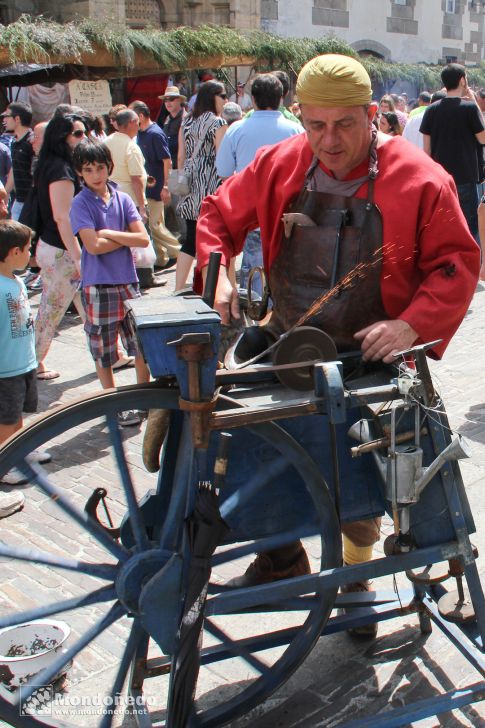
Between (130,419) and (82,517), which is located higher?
(82,517)

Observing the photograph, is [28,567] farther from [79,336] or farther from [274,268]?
[79,336]

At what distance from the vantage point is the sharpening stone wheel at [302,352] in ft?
7.22

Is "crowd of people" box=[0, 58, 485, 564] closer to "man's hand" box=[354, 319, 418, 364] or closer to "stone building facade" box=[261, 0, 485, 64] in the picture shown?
"man's hand" box=[354, 319, 418, 364]

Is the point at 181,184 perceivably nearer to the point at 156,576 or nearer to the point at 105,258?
the point at 105,258

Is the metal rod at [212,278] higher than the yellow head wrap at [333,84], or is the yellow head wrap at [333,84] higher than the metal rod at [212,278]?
the yellow head wrap at [333,84]

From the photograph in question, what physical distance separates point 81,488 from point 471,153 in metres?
4.88

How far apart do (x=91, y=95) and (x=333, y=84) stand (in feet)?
30.5

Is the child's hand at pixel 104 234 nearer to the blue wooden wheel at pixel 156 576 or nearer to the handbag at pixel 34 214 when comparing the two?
the handbag at pixel 34 214

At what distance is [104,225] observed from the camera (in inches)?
188

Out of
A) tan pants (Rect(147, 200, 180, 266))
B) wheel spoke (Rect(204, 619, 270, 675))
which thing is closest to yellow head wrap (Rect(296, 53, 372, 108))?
wheel spoke (Rect(204, 619, 270, 675))

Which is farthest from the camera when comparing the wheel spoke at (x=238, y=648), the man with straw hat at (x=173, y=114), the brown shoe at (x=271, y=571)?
the man with straw hat at (x=173, y=114)

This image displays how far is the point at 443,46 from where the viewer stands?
29.5 meters

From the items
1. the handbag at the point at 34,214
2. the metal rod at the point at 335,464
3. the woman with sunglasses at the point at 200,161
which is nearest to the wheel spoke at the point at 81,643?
the metal rod at the point at 335,464

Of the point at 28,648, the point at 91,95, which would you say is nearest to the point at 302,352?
the point at 28,648
